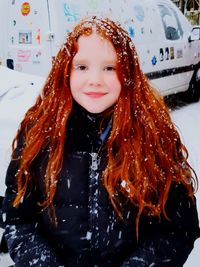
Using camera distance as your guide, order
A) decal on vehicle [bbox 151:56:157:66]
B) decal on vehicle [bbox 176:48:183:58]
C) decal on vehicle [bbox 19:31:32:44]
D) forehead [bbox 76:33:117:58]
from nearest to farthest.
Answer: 1. forehead [bbox 76:33:117:58]
2. decal on vehicle [bbox 19:31:32:44]
3. decal on vehicle [bbox 151:56:157:66]
4. decal on vehicle [bbox 176:48:183:58]

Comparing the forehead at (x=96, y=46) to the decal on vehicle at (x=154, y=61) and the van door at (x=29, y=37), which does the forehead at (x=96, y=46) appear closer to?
the van door at (x=29, y=37)

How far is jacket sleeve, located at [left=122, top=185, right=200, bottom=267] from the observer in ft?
4.58

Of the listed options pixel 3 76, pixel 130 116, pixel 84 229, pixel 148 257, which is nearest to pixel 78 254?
pixel 84 229

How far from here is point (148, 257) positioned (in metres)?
1.39

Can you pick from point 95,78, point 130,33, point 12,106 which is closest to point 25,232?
point 95,78

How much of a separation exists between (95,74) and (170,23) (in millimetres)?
5635

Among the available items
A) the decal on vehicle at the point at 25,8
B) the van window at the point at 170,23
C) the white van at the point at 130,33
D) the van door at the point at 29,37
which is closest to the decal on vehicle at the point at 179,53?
the white van at the point at 130,33

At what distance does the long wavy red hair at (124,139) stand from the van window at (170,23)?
5.27 meters

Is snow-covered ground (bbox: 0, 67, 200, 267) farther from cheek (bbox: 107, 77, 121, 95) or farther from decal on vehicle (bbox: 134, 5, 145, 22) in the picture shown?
decal on vehicle (bbox: 134, 5, 145, 22)

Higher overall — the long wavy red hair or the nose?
the nose

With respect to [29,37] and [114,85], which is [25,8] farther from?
[114,85]

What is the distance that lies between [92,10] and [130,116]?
3746 mm

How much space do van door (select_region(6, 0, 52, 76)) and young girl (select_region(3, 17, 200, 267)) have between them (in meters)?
3.47

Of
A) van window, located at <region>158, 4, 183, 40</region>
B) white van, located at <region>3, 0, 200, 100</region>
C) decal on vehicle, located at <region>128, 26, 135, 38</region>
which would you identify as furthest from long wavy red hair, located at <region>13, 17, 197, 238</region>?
van window, located at <region>158, 4, 183, 40</region>
